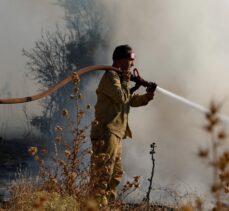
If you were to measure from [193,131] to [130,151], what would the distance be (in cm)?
141

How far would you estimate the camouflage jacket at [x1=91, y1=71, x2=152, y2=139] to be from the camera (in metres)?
4.66

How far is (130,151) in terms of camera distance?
39.5 ft

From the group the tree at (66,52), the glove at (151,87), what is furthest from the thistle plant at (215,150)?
the tree at (66,52)

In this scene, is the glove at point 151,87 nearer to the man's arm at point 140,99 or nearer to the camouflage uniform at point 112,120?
the man's arm at point 140,99

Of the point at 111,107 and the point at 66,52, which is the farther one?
the point at 66,52

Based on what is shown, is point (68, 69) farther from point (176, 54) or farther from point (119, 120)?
point (119, 120)

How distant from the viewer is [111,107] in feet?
15.7

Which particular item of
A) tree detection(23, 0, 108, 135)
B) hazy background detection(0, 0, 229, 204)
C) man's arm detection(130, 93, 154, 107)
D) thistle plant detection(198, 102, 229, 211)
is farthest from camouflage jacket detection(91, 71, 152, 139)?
tree detection(23, 0, 108, 135)

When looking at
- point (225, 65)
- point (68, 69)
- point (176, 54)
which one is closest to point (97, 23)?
point (68, 69)

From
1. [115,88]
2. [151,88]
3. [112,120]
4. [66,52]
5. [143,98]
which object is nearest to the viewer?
[115,88]

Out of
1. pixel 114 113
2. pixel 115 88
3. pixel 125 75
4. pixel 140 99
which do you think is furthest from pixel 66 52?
pixel 115 88

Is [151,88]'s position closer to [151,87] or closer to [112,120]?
[151,87]

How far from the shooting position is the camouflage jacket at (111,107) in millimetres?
4660

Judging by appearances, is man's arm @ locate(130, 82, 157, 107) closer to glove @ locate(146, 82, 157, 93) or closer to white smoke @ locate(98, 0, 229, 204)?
glove @ locate(146, 82, 157, 93)
